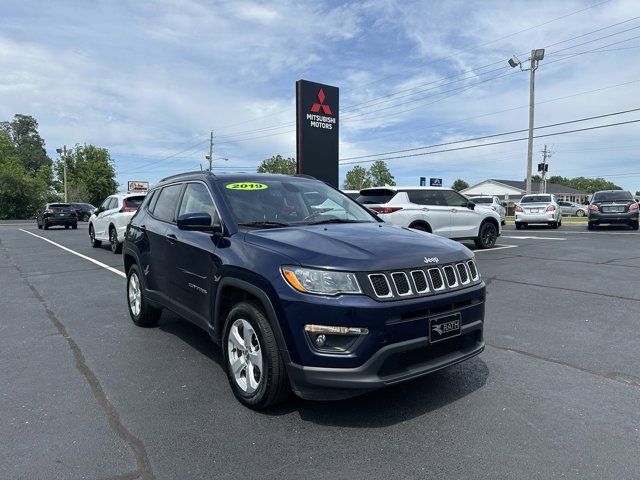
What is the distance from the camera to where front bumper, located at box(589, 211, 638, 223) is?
60.8 ft

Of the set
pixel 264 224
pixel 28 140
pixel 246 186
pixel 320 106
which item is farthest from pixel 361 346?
pixel 28 140

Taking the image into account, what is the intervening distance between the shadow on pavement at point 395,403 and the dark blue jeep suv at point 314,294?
294 millimetres

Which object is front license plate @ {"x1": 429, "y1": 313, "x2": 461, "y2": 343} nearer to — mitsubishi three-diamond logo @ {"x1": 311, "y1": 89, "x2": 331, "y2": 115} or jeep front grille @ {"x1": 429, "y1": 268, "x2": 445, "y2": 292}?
jeep front grille @ {"x1": 429, "y1": 268, "x2": 445, "y2": 292}

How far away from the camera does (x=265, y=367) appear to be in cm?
317

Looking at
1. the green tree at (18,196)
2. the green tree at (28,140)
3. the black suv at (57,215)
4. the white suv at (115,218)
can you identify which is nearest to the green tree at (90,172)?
the green tree at (18,196)

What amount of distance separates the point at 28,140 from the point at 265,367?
130800 millimetres

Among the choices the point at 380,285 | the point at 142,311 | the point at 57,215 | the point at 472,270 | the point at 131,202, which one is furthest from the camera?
the point at 57,215

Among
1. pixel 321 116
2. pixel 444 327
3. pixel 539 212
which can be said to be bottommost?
pixel 444 327

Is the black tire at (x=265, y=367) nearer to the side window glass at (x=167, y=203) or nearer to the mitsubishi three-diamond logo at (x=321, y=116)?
the side window glass at (x=167, y=203)

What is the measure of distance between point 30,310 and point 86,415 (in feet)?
13.1

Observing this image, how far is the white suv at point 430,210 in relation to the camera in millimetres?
11297

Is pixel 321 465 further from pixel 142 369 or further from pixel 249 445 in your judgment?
pixel 142 369

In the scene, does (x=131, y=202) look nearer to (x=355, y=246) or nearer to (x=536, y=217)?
(x=355, y=246)

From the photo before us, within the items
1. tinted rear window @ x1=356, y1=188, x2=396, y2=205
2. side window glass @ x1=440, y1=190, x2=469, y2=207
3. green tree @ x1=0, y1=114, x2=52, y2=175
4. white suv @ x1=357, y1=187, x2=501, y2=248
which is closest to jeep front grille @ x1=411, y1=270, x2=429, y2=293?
white suv @ x1=357, y1=187, x2=501, y2=248
